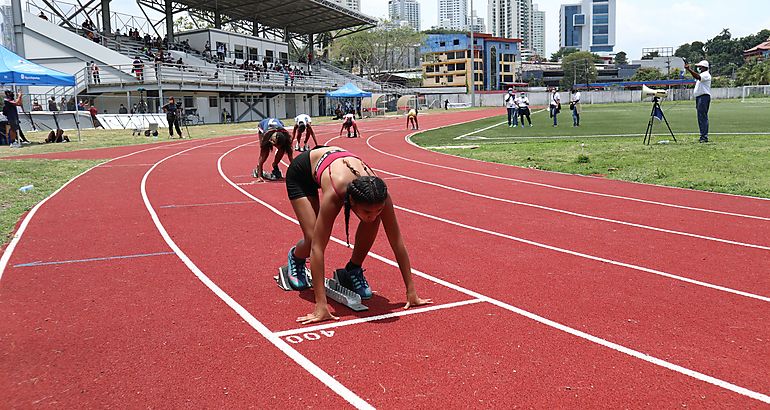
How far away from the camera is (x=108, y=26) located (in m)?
43.5

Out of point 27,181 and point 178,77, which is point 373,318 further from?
point 178,77

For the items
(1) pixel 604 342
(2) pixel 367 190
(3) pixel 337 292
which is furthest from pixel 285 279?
(1) pixel 604 342

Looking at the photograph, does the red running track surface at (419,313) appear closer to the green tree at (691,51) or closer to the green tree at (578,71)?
the green tree at (578,71)

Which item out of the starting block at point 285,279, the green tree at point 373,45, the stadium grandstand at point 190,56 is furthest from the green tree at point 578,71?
the starting block at point 285,279

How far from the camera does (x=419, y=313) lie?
16.3ft

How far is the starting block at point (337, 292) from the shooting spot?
4.99m

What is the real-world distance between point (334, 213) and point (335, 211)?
0.02 metres

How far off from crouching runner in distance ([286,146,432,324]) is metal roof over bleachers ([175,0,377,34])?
48819 millimetres

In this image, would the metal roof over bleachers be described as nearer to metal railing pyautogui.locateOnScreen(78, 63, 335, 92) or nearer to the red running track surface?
metal railing pyautogui.locateOnScreen(78, 63, 335, 92)

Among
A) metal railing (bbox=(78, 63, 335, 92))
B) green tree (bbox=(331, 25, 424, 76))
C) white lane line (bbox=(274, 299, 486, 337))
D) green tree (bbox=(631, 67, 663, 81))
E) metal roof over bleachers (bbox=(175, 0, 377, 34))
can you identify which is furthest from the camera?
green tree (bbox=(631, 67, 663, 81))

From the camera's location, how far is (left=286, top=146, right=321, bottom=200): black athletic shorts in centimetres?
507

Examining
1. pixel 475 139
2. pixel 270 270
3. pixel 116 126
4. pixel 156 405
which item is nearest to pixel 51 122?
pixel 116 126

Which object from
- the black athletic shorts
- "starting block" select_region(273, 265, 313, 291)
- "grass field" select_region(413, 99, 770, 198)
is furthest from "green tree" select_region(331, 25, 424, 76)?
the black athletic shorts

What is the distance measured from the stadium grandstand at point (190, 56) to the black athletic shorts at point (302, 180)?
976 inches
